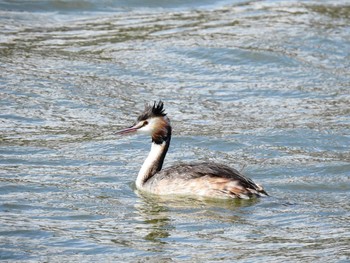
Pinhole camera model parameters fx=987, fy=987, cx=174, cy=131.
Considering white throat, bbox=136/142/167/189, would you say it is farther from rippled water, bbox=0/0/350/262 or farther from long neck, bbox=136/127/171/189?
rippled water, bbox=0/0/350/262

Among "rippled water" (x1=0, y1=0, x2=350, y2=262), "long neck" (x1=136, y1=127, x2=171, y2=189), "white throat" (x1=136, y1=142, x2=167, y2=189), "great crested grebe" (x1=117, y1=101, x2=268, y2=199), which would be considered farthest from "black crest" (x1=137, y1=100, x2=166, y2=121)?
"rippled water" (x1=0, y1=0, x2=350, y2=262)

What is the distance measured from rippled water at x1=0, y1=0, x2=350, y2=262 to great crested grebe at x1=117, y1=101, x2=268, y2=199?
16cm

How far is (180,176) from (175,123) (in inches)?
119

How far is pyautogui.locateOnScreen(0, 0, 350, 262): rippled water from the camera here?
27.8 feet

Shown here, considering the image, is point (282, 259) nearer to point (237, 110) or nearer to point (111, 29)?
point (237, 110)

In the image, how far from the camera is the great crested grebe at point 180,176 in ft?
32.2

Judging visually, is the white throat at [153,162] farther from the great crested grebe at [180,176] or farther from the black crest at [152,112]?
the black crest at [152,112]

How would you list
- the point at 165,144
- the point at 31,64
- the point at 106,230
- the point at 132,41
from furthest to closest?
1. the point at 132,41
2. the point at 31,64
3. the point at 165,144
4. the point at 106,230

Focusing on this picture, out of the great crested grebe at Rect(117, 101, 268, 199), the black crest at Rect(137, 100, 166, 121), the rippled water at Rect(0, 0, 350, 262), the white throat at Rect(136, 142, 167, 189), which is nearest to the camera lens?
the rippled water at Rect(0, 0, 350, 262)

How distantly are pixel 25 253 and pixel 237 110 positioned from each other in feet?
20.0

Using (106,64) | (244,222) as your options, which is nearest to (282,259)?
(244,222)

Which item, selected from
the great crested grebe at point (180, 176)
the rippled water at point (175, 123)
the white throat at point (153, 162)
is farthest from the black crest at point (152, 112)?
the rippled water at point (175, 123)

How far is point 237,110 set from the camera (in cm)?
1358

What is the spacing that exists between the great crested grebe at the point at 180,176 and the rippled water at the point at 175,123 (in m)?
0.16
